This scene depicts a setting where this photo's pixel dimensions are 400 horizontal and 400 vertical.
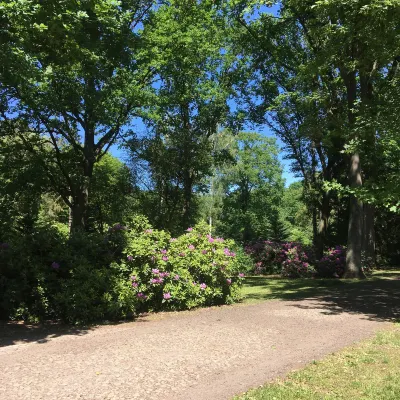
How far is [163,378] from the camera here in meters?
4.49

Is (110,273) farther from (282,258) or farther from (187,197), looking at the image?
(282,258)

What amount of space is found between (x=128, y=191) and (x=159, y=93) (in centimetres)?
534

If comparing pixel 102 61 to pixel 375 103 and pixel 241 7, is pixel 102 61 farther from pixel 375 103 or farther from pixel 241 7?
pixel 241 7

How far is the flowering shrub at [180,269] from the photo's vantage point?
8.46 m

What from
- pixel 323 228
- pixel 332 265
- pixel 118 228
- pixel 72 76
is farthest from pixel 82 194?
pixel 323 228

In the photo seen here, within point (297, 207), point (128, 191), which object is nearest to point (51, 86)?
point (128, 191)

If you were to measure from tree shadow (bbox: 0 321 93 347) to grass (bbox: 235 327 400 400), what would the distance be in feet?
12.1

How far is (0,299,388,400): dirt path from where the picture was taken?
418 centimetres

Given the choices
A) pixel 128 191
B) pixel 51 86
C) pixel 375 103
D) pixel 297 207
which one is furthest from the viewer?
pixel 297 207

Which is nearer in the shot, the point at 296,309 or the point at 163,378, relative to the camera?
the point at 163,378

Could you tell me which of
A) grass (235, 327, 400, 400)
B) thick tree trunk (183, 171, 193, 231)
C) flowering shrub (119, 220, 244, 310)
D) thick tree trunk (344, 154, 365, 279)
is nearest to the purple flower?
flowering shrub (119, 220, 244, 310)

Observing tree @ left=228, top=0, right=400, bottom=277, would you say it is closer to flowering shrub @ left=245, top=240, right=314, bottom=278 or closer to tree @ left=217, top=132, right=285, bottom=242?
flowering shrub @ left=245, top=240, right=314, bottom=278

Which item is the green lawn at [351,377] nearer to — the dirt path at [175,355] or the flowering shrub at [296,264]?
the dirt path at [175,355]

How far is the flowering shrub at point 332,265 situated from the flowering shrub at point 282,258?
0.60 m
